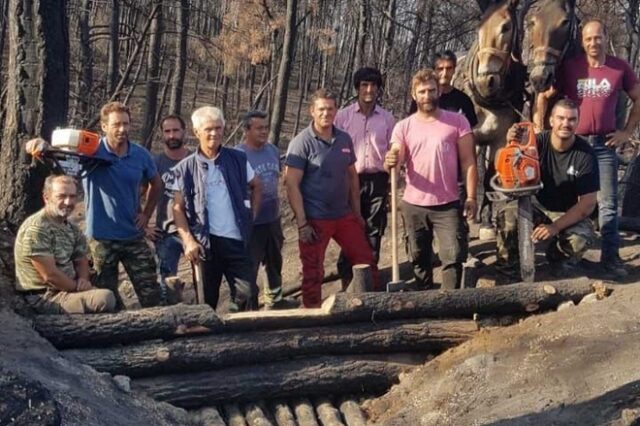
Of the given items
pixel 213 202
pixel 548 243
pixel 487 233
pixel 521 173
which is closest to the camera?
pixel 213 202

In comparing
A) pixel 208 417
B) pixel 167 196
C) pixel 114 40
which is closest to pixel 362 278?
pixel 208 417

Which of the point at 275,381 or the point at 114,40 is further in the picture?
the point at 114,40

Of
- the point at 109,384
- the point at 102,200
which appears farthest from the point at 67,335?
the point at 102,200

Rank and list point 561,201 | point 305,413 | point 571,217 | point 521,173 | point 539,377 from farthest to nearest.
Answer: point 561,201
point 571,217
point 521,173
point 305,413
point 539,377

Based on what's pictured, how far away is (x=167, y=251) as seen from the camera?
7109mm

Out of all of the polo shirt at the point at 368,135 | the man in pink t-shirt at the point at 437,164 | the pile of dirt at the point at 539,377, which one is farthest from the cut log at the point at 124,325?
the polo shirt at the point at 368,135

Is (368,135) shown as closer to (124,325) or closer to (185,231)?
(185,231)

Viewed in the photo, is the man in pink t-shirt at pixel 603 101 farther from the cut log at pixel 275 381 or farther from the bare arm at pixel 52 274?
the bare arm at pixel 52 274

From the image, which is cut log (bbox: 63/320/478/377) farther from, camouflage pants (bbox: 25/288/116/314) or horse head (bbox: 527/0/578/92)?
horse head (bbox: 527/0/578/92)

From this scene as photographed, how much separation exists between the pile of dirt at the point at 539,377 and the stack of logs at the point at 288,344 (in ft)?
0.68

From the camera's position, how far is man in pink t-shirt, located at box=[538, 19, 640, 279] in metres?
7.16

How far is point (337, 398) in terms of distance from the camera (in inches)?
250

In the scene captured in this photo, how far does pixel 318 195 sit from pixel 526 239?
1.79m

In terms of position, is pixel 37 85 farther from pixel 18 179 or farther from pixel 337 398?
pixel 337 398
